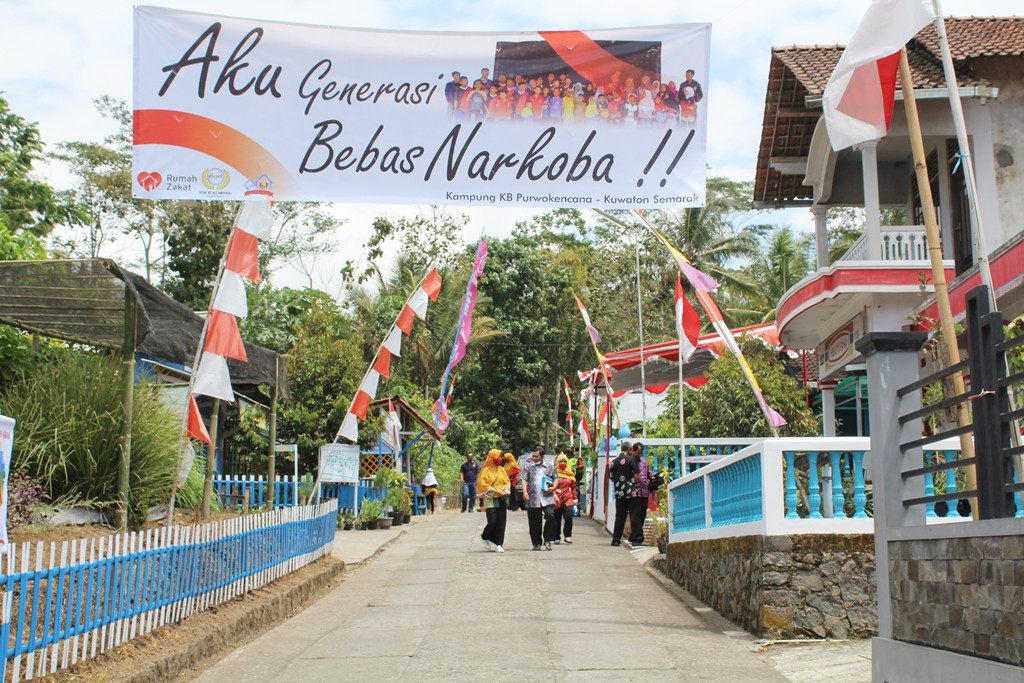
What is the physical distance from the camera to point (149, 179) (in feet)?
23.8

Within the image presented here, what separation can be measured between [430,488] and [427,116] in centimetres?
2350

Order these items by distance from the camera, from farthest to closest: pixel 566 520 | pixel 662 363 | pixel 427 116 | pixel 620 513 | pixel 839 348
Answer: pixel 662 363 → pixel 839 348 → pixel 566 520 → pixel 620 513 → pixel 427 116

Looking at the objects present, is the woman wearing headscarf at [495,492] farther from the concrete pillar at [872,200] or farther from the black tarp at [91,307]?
the concrete pillar at [872,200]

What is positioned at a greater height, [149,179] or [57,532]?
[149,179]

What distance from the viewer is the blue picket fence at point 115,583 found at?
5805 mm

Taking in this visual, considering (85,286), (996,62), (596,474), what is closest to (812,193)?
(996,62)

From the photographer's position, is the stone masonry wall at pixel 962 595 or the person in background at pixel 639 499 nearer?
the stone masonry wall at pixel 962 595

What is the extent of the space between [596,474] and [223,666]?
665 inches

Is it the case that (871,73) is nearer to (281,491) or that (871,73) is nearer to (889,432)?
(889,432)

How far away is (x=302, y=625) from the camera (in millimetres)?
10289

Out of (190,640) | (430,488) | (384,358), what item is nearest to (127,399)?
(190,640)

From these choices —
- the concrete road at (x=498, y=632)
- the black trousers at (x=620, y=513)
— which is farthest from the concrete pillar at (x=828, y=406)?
the concrete road at (x=498, y=632)

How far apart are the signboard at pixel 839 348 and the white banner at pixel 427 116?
11704mm

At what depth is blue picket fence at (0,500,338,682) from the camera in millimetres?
5805
